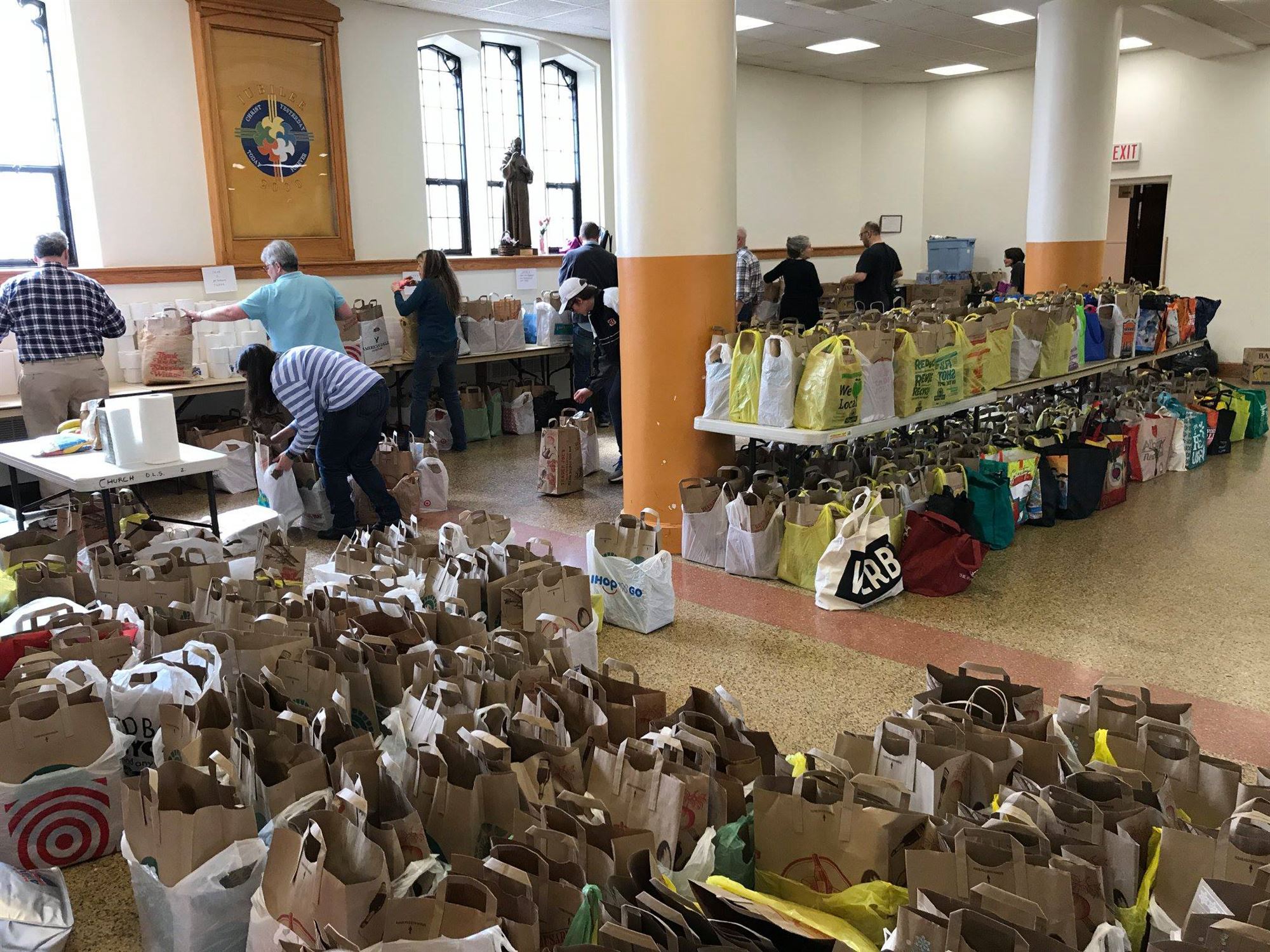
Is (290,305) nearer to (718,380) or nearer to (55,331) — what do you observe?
(55,331)

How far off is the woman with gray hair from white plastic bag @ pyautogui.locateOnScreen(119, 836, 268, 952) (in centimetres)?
772

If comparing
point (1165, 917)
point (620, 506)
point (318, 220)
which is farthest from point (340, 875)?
point (318, 220)

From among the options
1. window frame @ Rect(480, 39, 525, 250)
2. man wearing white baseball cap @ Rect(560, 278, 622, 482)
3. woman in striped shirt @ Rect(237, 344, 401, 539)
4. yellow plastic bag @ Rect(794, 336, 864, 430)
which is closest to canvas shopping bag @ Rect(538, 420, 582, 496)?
man wearing white baseball cap @ Rect(560, 278, 622, 482)

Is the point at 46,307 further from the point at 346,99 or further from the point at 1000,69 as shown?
the point at 1000,69

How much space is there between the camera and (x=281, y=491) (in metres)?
5.48

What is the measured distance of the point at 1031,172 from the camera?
27.5ft

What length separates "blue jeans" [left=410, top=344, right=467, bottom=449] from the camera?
7.48m

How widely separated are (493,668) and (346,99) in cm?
700

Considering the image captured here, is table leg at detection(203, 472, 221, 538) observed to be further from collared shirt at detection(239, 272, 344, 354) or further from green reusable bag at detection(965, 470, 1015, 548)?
green reusable bag at detection(965, 470, 1015, 548)

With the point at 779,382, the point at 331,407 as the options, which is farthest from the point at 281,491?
the point at 779,382

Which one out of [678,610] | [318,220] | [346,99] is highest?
[346,99]

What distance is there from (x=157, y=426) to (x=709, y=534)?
2.51 meters

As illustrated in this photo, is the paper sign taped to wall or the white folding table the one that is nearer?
the white folding table

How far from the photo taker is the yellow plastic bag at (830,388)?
14.9ft
